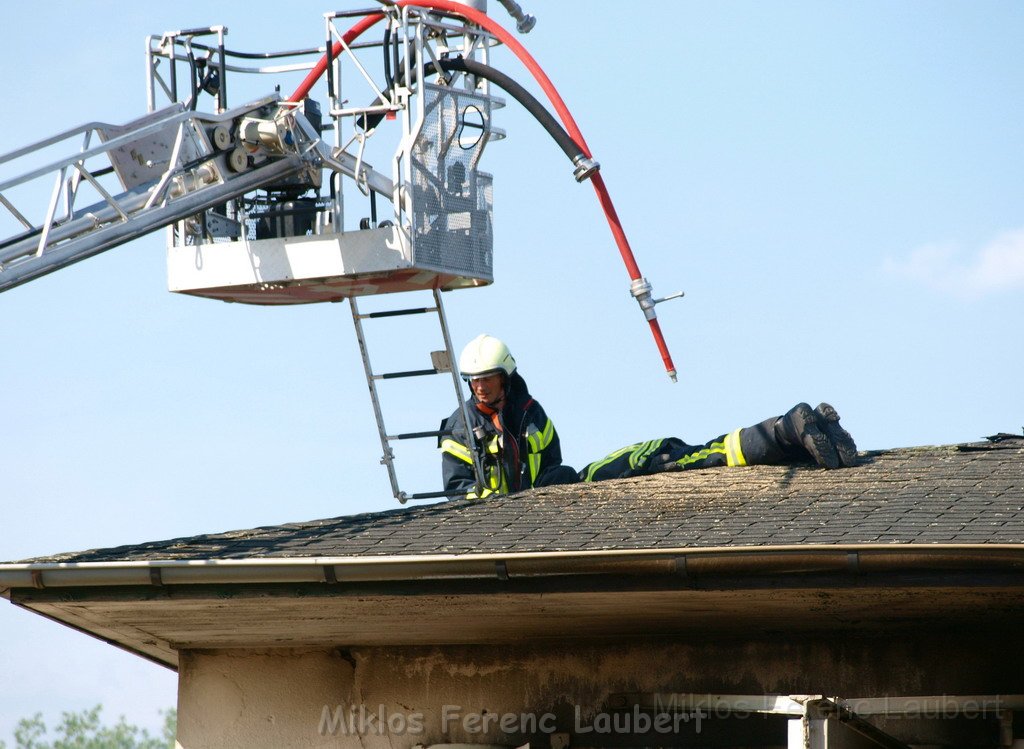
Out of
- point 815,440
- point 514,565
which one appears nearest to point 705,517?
point 514,565

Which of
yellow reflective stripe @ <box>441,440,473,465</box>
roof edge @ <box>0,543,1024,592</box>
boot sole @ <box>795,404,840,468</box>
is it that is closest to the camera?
roof edge @ <box>0,543,1024,592</box>

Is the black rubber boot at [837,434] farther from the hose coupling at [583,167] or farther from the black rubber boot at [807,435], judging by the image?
the hose coupling at [583,167]

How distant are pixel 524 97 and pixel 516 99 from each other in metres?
0.08

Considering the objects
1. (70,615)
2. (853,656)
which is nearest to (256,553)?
(70,615)

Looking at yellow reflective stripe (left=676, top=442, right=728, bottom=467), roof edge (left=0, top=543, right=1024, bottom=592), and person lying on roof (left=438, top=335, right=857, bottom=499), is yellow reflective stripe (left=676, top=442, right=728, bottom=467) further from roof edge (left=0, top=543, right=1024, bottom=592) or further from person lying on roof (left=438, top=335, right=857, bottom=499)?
roof edge (left=0, top=543, right=1024, bottom=592)

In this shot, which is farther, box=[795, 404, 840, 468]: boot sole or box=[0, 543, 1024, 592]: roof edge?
A: box=[795, 404, 840, 468]: boot sole

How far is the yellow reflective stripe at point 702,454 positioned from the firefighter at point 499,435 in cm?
66

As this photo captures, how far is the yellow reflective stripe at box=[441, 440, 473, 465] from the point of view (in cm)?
893

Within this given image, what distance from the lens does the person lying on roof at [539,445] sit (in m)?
7.75

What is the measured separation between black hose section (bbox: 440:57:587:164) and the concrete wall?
286 cm

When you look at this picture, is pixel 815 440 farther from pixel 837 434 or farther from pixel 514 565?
pixel 514 565

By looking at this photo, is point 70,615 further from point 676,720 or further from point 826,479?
point 826,479

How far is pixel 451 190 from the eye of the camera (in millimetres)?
8312

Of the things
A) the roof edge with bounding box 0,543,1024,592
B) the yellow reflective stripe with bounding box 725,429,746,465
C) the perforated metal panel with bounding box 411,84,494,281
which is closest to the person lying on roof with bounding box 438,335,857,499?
the yellow reflective stripe with bounding box 725,429,746,465
